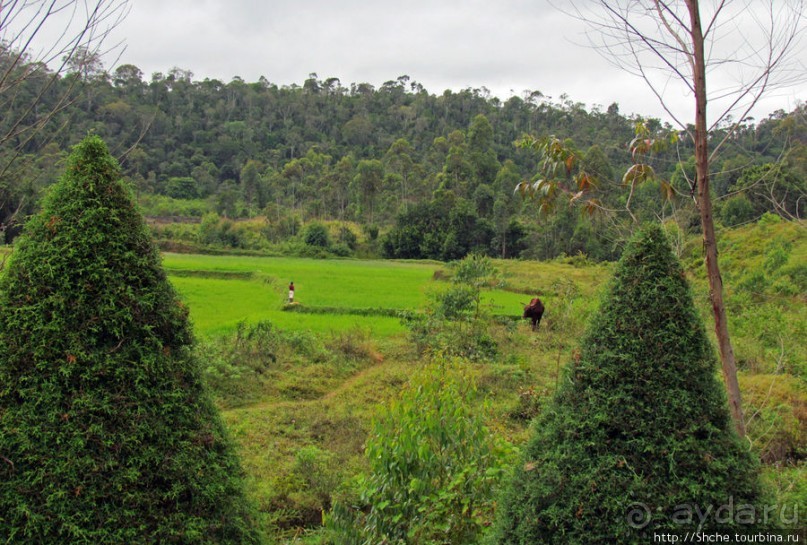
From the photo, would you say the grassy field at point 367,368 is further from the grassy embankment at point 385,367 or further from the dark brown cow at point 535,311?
the dark brown cow at point 535,311

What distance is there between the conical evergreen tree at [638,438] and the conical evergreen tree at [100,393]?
155cm

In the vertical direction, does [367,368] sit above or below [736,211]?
below

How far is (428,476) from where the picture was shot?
11.7 ft

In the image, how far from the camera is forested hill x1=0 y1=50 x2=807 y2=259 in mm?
42031

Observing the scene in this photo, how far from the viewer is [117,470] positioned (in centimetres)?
281

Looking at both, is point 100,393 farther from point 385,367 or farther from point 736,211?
point 736,211

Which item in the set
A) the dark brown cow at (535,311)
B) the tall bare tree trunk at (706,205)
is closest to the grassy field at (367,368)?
the dark brown cow at (535,311)

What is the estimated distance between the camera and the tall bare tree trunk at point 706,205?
316 cm

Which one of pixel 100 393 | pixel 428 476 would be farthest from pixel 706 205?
pixel 100 393

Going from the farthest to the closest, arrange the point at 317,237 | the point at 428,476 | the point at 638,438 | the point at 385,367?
the point at 317,237
the point at 385,367
the point at 428,476
the point at 638,438

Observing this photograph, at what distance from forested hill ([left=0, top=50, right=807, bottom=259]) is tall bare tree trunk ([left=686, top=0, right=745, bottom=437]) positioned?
18167mm

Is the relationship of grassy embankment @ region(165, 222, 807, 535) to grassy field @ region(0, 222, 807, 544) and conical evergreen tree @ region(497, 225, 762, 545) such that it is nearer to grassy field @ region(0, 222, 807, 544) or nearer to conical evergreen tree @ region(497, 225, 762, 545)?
grassy field @ region(0, 222, 807, 544)

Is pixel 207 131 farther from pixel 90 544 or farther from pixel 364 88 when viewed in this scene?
pixel 90 544

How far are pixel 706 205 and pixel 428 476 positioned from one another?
2.15 meters
